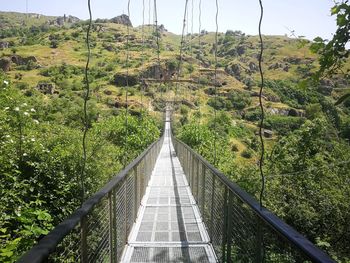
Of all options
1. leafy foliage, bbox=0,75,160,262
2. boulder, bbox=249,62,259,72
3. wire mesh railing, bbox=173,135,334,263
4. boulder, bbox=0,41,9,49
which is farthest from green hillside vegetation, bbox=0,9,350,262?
boulder, bbox=249,62,259,72

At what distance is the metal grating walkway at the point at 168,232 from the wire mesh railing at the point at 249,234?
0.21m

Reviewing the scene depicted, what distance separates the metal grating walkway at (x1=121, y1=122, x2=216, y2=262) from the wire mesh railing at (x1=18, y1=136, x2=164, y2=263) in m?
0.17

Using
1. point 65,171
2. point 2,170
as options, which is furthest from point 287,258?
point 65,171

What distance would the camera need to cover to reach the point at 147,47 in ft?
341

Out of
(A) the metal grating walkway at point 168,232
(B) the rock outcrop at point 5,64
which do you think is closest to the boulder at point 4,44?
(B) the rock outcrop at point 5,64

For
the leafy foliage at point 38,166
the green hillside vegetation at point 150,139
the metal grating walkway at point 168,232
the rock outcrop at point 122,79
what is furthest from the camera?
the rock outcrop at point 122,79

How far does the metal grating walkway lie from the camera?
11.6ft

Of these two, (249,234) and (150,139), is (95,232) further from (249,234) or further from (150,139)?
(150,139)

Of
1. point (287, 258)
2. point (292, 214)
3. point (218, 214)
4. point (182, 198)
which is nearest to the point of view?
point (287, 258)

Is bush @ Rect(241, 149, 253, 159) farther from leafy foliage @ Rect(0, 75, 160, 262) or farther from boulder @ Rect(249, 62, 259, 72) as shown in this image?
boulder @ Rect(249, 62, 259, 72)

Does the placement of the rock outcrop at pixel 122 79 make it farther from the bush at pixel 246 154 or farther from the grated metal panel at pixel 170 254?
the grated metal panel at pixel 170 254

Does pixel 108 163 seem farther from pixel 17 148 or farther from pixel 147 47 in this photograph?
pixel 147 47

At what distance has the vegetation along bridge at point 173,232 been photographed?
1.66 meters

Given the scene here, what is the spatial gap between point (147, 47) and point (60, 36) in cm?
3010
